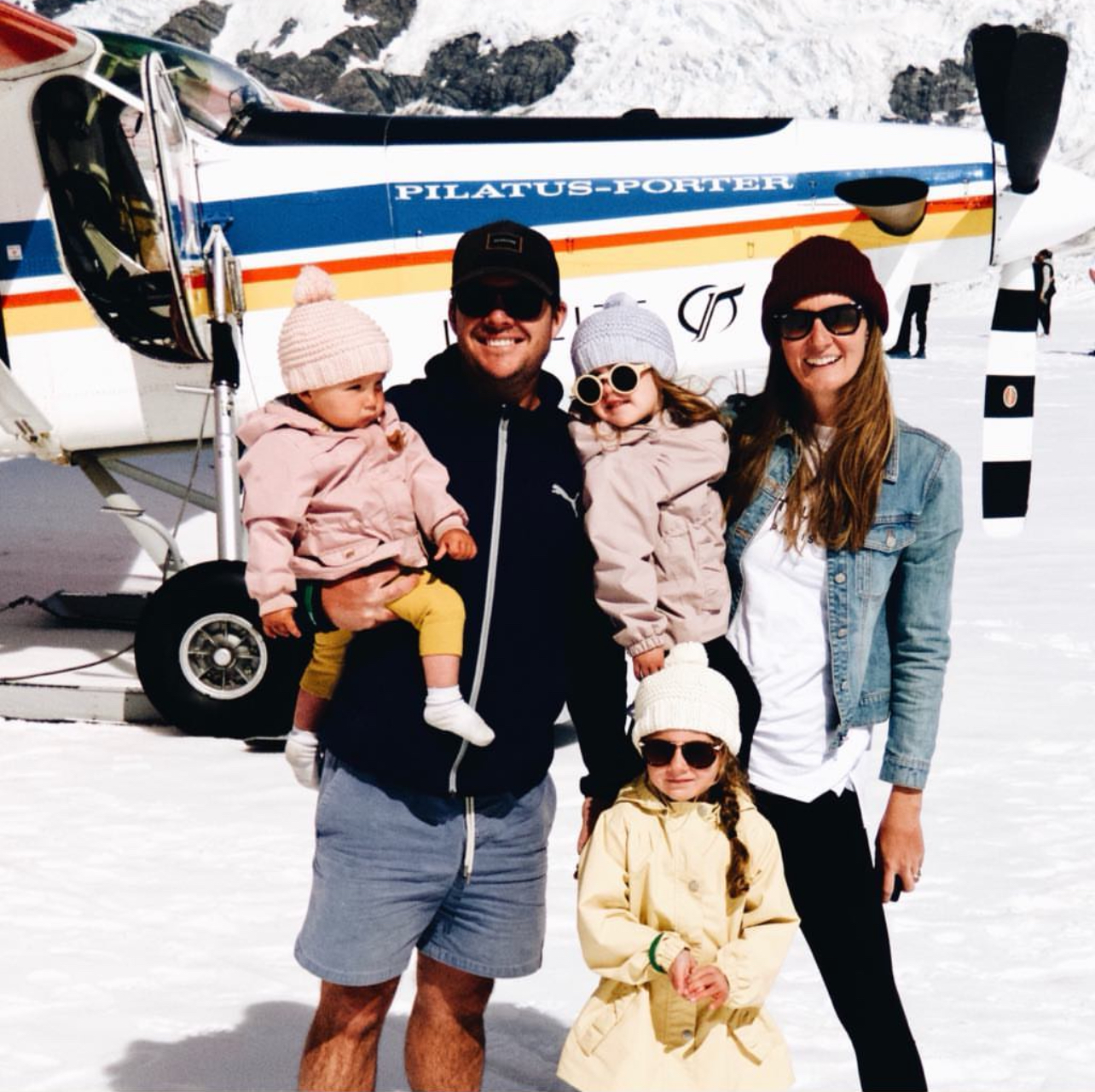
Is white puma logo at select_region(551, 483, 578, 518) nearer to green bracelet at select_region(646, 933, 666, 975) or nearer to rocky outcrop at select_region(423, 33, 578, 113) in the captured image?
green bracelet at select_region(646, 933, 666, 975)

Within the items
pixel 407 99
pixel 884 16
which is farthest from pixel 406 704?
pixel 407 99

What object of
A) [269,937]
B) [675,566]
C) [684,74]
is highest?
[684,74]

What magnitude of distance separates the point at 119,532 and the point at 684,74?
163 feet

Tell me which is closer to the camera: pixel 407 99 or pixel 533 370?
pixel 533 370

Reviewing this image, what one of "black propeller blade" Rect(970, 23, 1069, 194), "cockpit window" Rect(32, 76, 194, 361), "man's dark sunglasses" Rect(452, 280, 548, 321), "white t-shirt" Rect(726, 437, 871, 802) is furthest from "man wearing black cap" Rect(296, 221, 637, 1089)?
"black propeller blade" Rect(970, 23, 1069, 194)

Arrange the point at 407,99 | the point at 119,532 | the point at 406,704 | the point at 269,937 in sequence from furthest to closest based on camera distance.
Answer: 1. the point at 407,99
2. the point at 119,532
3. the point at 269,937
4. the point at 406,704

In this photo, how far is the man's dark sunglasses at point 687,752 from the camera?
2426 mm

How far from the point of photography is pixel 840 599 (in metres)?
2.56

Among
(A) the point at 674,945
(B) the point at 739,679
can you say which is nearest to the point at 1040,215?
(B) the point at 739,679

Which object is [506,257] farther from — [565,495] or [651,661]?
[651,661]

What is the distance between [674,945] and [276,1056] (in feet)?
4.63

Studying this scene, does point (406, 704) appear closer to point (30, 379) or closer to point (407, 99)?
point (30, 379)

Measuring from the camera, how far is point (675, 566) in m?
2.50

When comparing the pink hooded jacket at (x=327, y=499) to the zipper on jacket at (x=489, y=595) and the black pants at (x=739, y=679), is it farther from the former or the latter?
the black pants at (x=739, y=679)
